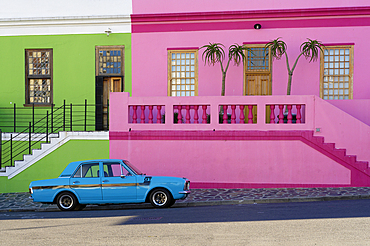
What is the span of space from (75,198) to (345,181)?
841cm

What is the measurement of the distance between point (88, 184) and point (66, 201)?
2.57ft

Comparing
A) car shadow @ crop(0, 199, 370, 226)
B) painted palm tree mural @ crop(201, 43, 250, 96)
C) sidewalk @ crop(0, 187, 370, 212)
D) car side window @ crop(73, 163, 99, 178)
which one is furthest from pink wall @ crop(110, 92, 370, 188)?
car side window @ crop(73, 163, 99, 178)

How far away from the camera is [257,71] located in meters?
14.7

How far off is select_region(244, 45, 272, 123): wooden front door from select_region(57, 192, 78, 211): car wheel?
794 centimetres

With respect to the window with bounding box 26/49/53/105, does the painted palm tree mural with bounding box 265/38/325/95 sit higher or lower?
higher

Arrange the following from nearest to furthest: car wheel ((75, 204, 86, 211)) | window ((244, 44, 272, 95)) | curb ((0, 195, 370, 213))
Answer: car wheel ((75, 204, 86, 211)), curb ((0, 195, 370, 213)), window ((244, 44, 272, 95))

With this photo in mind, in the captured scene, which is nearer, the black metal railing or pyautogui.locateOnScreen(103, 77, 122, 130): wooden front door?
the black metal railing

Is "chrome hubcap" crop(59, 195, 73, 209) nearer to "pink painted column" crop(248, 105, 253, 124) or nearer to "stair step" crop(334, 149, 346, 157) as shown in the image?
"pink painted column" crop(248, 105, 253, 124)

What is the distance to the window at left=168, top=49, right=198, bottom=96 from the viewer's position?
1491 cm

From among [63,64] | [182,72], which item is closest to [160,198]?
[182,72]

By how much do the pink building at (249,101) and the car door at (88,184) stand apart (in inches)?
121

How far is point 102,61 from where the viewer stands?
15.2 m

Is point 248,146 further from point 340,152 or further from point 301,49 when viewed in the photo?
point 301,49

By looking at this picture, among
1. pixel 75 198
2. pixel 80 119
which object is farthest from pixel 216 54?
pixel 75 198
